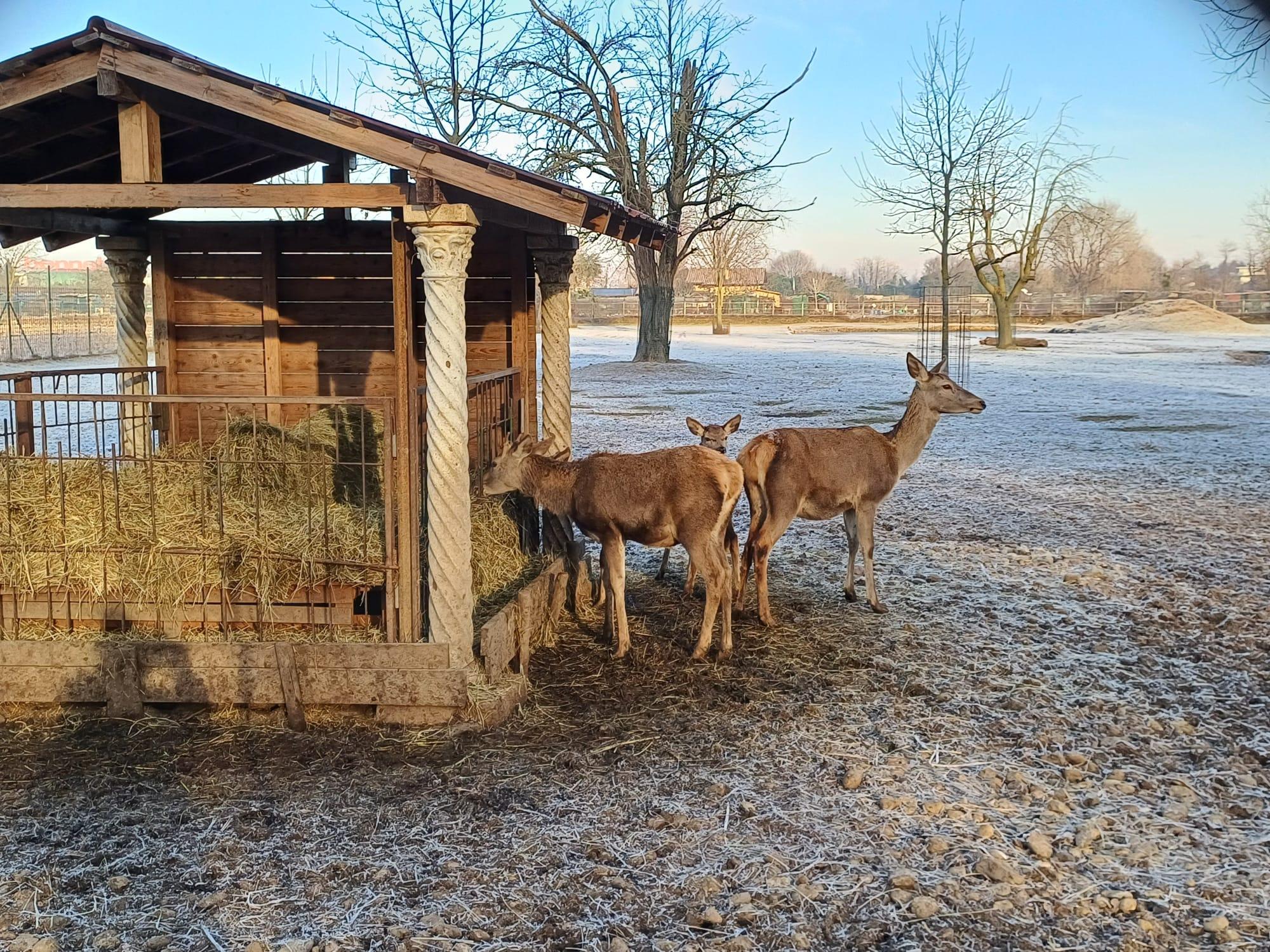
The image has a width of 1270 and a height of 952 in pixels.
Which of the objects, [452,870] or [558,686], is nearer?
[452,870]

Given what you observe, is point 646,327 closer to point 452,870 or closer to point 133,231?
point 133,231

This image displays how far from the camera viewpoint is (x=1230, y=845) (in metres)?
4.78

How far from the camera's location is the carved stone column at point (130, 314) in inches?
354

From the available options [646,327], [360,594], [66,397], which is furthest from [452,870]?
[646,327]

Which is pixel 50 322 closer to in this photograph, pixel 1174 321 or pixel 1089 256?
pixel 1174 321

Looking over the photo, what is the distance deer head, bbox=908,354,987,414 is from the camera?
9492 millimetres

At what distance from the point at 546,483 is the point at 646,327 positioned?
25716 millimetres

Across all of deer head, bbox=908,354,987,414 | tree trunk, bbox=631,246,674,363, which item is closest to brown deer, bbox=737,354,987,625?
deer head, bbox=908,354,987,414

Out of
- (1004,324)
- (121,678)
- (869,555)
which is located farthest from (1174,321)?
(121,678)

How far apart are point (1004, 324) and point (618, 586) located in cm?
3403

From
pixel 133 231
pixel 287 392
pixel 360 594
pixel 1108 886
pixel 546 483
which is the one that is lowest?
pixel 1108 886

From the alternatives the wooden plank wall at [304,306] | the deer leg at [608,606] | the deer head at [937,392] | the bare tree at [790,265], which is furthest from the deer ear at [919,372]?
the bare tree at [790,265]

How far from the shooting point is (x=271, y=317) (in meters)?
8.98

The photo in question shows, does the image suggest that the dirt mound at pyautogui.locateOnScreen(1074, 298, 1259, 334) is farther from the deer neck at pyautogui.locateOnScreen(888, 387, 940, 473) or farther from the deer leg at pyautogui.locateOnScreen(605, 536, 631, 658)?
the deer leg at pyautogui.locateOnScreen(605, 536, 631, 658)
